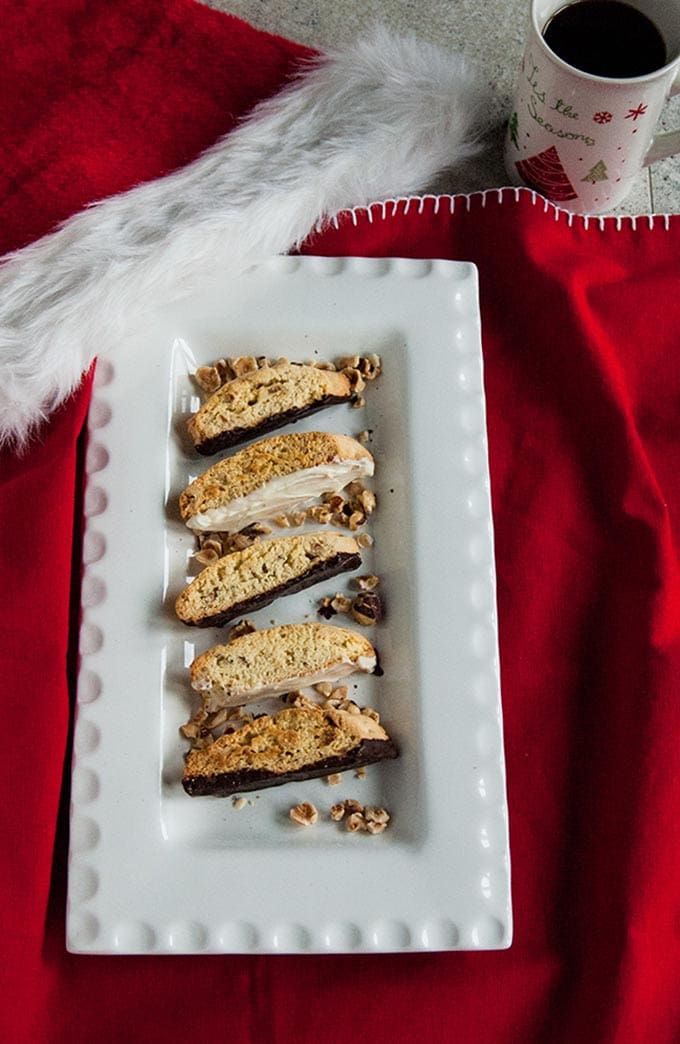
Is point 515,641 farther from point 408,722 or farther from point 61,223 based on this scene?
point 61,223

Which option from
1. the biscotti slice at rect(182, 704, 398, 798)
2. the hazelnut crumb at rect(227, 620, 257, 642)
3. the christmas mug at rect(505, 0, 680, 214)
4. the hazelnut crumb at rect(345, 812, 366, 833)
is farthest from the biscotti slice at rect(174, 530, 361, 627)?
the christmas mug at rect(505, 0, 680, 214)

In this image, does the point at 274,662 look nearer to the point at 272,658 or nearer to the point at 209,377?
the point at 272,658

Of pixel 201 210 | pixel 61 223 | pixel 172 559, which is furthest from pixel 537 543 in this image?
pixel 61 223

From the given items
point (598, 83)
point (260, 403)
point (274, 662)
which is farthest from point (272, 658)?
point (598, 83)

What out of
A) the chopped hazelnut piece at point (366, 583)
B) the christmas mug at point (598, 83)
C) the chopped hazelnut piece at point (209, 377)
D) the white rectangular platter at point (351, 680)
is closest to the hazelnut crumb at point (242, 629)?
the white rectangular platter at point (351, 680)

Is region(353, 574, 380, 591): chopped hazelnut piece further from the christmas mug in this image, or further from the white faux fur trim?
Answer: the christmas mug
